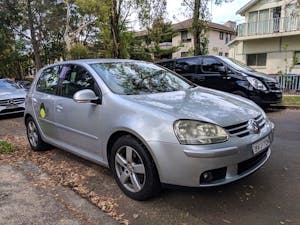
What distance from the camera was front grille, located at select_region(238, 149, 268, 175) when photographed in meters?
2.96

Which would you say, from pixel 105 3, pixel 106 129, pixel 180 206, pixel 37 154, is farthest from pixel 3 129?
pixel 105 3

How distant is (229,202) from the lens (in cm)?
308

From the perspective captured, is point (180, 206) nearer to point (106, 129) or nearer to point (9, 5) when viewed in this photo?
point (106, 129)

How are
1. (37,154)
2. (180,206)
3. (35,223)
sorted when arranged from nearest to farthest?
(35,223)
(180,206)
(37,154)

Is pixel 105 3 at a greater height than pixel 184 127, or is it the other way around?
pixel 105 3

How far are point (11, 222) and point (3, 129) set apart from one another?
5.32 metres

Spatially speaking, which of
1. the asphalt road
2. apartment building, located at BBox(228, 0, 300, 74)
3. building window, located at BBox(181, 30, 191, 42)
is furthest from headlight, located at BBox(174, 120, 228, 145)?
building window, located at BBox(181, 30, 191, 42)

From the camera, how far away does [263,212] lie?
2.86 metres

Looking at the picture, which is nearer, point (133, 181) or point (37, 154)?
point (133, 181)

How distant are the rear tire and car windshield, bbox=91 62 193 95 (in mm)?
1884

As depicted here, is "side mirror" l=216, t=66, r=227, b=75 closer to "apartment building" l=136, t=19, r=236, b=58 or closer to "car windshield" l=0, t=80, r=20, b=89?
"car windshield" l=0, t=80, r=20, b=89

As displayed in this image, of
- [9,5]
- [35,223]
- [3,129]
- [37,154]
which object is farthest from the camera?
[9,5]

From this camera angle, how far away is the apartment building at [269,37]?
20984 mm

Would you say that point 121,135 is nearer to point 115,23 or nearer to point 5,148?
point 5,148
